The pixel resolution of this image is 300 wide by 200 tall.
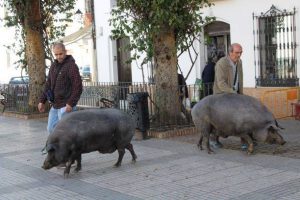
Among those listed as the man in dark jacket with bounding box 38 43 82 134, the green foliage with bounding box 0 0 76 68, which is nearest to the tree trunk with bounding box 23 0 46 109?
the green foliage with bounding box 0 0 76 68

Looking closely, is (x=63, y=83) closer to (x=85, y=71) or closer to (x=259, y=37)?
(x=259, y=37)

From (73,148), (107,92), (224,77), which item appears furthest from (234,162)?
(107,92)

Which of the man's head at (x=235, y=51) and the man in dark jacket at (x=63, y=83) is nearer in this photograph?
the man in dark jacket at (x=63, y=83)

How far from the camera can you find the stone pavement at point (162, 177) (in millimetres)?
6559

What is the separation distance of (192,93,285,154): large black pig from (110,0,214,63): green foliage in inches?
103

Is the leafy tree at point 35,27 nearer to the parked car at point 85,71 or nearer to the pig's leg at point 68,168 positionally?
the pig's leg at point 68,168

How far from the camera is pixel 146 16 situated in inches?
448

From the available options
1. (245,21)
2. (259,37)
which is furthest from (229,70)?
(245,21)

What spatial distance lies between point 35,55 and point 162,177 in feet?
31.8

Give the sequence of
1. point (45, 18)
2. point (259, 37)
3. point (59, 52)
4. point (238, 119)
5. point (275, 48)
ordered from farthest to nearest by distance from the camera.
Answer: point (45, 18) < point (259, 37) < point (275, 48) < point (238, 119) < point (59, 52)

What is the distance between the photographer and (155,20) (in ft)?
35.6

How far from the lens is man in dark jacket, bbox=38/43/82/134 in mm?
8141

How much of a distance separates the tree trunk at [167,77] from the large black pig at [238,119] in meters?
2.46


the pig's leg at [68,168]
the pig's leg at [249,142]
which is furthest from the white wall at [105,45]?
the pig's leg at [68,168]
